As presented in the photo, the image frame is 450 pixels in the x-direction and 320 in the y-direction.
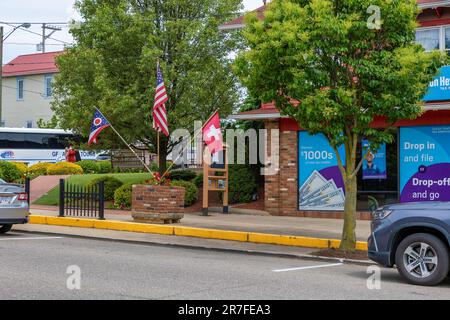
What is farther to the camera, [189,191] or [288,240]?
[189,191]

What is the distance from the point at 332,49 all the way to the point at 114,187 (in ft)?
40.8

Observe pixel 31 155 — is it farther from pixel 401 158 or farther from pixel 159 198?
pixel 401 158

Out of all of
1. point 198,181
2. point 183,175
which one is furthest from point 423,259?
point 183,175

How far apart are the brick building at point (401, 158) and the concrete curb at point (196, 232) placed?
10.9 feet

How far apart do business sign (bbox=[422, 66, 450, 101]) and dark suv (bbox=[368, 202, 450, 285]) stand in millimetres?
8358

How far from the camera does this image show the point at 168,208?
16609mm

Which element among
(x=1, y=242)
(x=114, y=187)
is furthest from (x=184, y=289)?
(x=114, y=187)

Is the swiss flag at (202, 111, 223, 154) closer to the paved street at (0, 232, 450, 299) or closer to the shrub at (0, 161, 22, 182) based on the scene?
the paved street at (0, 232, 450, 299)

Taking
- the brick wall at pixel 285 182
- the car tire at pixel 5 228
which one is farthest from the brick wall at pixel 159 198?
the brick wall at pixel 285 182

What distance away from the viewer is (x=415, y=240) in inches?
368

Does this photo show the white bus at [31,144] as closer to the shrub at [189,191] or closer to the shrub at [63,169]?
the shrub at [63,169]

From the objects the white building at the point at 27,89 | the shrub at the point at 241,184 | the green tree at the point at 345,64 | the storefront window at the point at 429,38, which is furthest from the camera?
the white building at the point at 27,89

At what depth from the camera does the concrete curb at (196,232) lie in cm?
1376

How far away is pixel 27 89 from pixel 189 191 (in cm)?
3350
